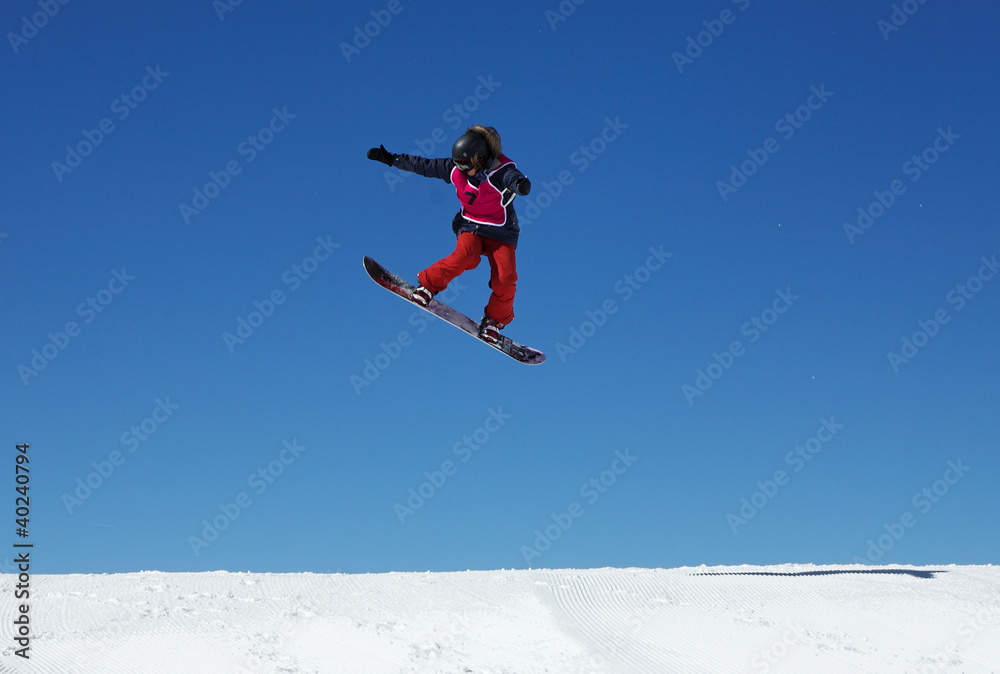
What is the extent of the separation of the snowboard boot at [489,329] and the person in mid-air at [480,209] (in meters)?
0.07

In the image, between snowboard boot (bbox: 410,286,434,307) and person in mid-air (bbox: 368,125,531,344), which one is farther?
snowboard boot (bbox: 410,286,434,307)

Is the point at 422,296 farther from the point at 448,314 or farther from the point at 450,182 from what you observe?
the point at 450,182

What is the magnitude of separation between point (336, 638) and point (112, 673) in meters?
3.16

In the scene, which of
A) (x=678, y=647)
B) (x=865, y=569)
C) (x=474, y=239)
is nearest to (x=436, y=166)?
(x=474, y=239)

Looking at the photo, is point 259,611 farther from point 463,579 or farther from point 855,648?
point 855,648

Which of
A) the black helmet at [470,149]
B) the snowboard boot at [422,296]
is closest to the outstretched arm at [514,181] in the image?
the black helmet at [470,149]

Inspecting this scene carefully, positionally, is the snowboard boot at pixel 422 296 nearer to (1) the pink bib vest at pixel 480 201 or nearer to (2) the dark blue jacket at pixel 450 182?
(2) the dark blue jacket at pixel 450 182

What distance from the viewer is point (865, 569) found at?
22.2 m

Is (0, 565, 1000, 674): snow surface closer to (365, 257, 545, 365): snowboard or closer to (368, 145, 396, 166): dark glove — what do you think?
(365, 257, 545, 365): snowboard

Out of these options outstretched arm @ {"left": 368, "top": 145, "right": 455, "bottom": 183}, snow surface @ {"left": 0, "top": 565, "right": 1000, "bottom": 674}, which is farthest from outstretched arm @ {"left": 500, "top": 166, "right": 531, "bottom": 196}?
snow surface @ {"left": 0, "top": 565, "right": 1000, "bottom": 674}

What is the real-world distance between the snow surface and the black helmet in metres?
7.09

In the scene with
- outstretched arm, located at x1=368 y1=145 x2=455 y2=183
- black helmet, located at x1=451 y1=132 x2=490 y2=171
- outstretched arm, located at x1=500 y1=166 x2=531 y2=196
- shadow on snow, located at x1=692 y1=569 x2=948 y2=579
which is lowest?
shadow on snow, located at x1=692 y1=569 x2=948 y2=579

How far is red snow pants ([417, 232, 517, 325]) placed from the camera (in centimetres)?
1148

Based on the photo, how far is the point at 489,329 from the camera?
1247 centimetres
